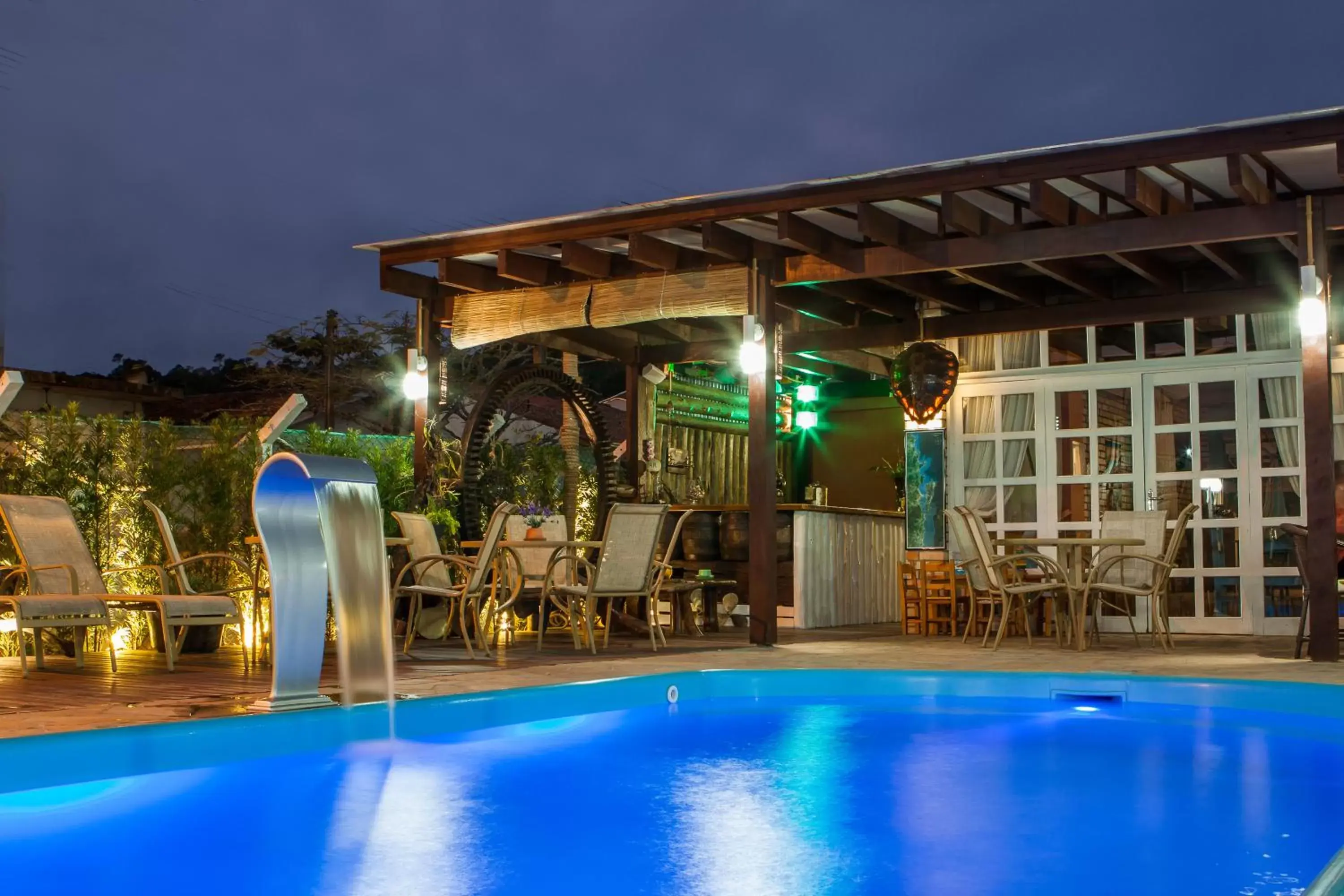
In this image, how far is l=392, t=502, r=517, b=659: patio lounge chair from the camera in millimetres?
7281

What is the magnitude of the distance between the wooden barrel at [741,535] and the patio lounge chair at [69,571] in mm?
5191

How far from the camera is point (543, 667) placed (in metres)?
6.77

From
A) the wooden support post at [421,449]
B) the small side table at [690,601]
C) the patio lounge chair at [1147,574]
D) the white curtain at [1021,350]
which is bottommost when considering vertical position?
the small side table at [690,601]

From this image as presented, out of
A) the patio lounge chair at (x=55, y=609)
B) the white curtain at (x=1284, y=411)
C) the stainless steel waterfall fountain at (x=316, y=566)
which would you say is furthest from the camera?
the white curtain at (x=1284, y=411)

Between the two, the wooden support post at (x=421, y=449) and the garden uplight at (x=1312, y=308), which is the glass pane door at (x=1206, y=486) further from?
the wooden support post at (x=421, y=449)

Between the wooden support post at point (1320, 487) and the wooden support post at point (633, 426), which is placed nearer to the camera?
the wooden support post at point (1320, 487)

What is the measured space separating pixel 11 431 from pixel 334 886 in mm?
6475

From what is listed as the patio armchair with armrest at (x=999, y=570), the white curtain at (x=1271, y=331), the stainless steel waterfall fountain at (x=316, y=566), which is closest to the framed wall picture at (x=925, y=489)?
the white curtain at (x=1271, y=331)

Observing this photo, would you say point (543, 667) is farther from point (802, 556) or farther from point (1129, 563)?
point (802, 556)

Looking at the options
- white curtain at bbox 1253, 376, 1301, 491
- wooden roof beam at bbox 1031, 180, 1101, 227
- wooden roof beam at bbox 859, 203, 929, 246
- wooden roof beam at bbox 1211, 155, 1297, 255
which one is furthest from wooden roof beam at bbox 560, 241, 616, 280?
white curtain at bbox 1253, 376, 1301, 491

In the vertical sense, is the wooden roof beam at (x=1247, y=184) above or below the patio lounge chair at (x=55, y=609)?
above

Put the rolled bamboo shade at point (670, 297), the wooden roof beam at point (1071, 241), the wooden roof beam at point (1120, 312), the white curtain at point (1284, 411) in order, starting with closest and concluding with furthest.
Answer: the wooden roof beam at point (1071, 241)
the rolled bamboo shade at point (670, 297)
the wooden roof beam at point (1120, 312)
the white curtain at point (1284, 411)

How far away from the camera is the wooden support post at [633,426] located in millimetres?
11906

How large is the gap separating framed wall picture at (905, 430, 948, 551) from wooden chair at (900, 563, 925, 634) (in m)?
0.45
